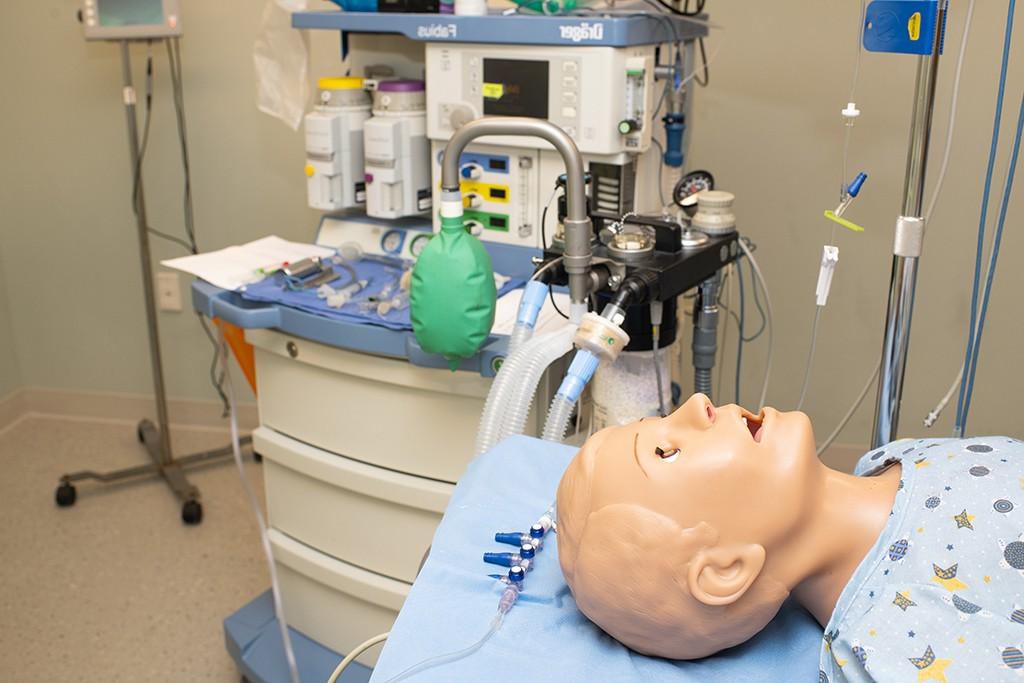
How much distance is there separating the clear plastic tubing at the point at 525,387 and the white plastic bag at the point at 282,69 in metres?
1.08

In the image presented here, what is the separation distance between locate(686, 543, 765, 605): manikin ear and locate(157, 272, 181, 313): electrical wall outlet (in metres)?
2.60

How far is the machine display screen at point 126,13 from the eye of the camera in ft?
8.66

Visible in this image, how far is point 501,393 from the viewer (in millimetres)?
1468

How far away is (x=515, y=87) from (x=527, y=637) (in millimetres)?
1132

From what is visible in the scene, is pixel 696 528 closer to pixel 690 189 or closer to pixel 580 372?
pixel 580 372

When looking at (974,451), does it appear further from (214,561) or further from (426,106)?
(214,561)

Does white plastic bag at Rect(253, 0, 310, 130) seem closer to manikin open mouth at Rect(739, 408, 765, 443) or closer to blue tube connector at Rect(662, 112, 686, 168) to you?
blue tube connector at Rect(662, 112, 686, 168)

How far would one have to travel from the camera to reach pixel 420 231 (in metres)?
2.15

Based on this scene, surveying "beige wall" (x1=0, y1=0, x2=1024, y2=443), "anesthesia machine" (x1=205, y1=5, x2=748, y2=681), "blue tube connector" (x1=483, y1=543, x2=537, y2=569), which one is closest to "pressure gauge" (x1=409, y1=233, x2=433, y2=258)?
"anesthesia machine" (x1=205, y1=5, x2=748, y2=681)

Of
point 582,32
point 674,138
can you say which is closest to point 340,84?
point 582,32

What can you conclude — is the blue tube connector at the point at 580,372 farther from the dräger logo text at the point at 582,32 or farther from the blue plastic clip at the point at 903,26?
the dräger logo text at the point at 582,32

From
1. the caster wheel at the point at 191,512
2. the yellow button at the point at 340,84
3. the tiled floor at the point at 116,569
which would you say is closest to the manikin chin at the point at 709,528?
the yellow button at the point at 340,84

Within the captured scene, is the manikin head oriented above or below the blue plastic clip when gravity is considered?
below

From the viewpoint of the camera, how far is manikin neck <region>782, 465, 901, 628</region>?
1037mm
